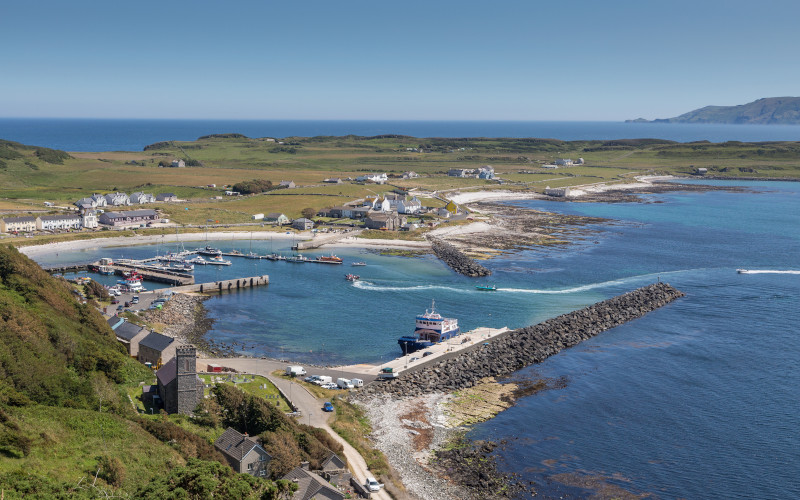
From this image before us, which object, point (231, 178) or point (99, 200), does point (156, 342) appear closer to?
point (99, 200)

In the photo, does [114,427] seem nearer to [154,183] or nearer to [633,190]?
[154,183]

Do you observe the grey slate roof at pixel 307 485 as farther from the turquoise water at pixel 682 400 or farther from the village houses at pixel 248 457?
the turquoise water at pixel 682 400

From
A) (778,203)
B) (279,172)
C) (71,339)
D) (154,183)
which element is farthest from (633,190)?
(71,339)

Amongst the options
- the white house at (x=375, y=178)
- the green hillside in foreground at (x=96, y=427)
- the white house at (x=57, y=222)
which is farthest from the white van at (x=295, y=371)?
the white house at (x=375, y=178)

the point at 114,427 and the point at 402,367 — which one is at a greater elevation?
the point at 114,427

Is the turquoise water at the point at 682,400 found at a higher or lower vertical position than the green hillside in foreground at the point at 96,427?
lower
